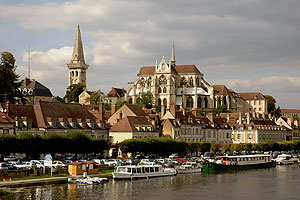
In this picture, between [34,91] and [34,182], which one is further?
[34,91]

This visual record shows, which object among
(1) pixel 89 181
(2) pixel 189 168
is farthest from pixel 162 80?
(1) pixel 89 181

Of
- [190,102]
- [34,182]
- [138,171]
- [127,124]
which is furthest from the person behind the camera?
[190,102]

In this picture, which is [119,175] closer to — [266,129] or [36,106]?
[36,106]

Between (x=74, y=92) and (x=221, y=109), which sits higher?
(x=74, y=92)

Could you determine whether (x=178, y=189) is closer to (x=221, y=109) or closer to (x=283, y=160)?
(x=283, y=160)

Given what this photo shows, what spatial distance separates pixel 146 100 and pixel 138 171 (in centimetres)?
11235

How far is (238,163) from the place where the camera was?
8494cm

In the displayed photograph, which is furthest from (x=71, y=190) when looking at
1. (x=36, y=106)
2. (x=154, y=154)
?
(x=154, y=154)

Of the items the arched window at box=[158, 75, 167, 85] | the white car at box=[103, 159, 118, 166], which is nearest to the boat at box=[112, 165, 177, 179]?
the white car at box=[103, 159, 118, 166]

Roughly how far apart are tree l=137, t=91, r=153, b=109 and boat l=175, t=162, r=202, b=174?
95065 mm

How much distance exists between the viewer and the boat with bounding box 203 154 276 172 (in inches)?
3152

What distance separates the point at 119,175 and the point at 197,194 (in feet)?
44.5

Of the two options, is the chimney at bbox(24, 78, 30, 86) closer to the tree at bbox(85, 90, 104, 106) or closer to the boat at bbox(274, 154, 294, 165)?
the tree at bbox(85, 90, 104, 106)

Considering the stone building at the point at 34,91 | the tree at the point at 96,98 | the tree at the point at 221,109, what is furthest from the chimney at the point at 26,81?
the tree at the point at 221,109
